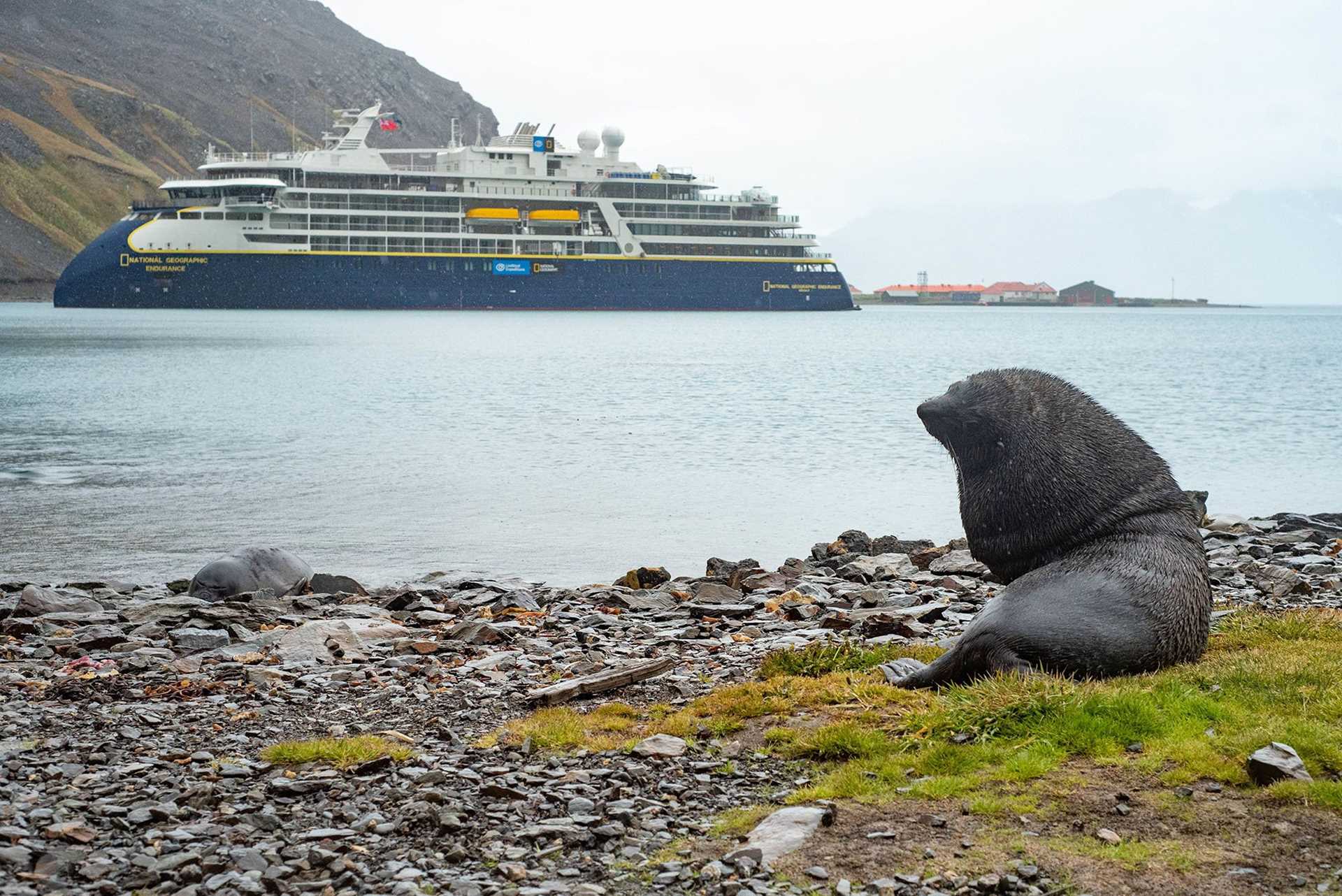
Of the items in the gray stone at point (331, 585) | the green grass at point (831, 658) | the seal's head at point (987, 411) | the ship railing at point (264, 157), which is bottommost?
the gray stone at point (331, 585)

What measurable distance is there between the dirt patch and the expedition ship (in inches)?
3977

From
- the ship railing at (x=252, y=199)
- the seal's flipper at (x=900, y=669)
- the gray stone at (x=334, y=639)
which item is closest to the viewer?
the seal's flipper at (x=900, y=669)

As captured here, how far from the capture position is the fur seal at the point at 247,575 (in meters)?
11.5

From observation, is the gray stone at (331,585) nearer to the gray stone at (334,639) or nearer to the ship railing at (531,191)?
the gray stone at (334,639)

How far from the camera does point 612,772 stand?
540 cm

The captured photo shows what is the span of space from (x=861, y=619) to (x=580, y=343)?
63058 millimetres

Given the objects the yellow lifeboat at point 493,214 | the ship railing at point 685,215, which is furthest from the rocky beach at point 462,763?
the ship railing at point 685,215

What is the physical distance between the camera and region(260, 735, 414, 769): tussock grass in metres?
5.62

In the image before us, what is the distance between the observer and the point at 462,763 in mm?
5641

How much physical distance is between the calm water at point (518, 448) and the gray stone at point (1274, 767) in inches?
378

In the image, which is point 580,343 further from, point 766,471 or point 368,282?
point 766,471

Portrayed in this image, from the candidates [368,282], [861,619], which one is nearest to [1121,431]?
[861,619]

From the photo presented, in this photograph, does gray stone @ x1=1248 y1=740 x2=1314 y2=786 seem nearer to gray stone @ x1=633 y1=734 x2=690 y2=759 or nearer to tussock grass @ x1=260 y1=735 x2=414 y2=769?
gray stone @ x1=633 y1=734 x2=690 y2=759

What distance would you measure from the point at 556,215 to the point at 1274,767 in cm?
10332
